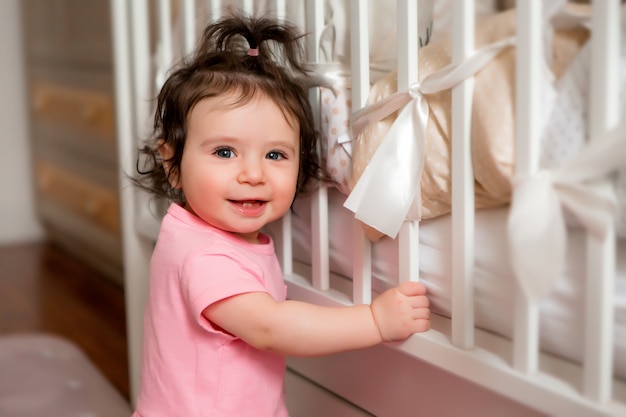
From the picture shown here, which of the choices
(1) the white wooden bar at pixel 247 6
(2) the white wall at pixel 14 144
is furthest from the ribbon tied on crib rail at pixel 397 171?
(2) the white wall at pixel 14 144

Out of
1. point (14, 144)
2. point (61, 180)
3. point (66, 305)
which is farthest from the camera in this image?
point (14, 144)

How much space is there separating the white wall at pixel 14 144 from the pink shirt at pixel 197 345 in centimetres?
231

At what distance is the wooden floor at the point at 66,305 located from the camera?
6.41 feet

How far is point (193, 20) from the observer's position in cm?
124

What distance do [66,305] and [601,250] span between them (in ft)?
6.39

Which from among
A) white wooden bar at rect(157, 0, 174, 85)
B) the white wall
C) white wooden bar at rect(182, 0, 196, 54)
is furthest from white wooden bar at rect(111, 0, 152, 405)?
the white wall

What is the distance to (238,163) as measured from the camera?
0.94 m

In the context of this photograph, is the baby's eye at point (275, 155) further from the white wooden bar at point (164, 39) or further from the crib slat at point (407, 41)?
the white wooden bar at point (164, 39)

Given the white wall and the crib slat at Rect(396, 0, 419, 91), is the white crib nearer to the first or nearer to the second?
the crib slat at Rect(396, 0, 419, 91)

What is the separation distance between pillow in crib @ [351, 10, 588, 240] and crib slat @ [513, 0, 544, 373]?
0.02m

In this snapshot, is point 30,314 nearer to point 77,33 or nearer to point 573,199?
point 77,33

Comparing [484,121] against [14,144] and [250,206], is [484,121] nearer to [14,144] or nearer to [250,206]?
[250,206]

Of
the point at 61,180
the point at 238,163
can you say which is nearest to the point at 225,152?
the point at 238,163

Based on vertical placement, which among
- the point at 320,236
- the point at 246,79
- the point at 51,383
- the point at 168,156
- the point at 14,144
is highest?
the point at 246,79
